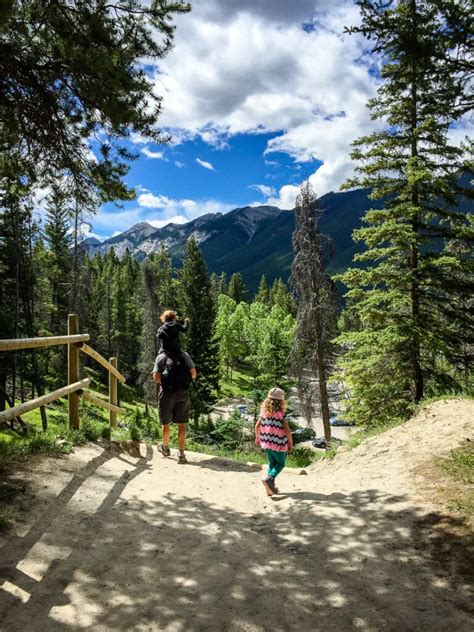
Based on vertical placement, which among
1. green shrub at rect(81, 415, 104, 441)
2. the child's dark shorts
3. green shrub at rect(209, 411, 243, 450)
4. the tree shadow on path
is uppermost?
the child's dark shorts

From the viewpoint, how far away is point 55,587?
3459 millimetres

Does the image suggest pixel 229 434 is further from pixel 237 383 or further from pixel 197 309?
pixel 237 383

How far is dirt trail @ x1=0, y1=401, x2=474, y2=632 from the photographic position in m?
3.25

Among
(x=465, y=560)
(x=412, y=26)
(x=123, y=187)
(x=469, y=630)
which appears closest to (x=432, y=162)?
(x=412, y=26)

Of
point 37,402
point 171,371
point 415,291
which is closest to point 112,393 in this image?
point 171,371

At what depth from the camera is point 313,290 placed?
65.8ft

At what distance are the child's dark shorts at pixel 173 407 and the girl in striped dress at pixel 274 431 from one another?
76.1 inches

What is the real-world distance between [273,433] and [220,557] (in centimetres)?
294

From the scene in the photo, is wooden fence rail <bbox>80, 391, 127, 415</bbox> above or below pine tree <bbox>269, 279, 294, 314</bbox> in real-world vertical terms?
below

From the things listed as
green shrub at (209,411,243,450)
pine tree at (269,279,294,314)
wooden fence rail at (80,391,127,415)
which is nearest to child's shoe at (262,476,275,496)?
wooden fence rail at (80,391,127,415)

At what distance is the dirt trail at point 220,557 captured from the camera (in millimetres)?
3248

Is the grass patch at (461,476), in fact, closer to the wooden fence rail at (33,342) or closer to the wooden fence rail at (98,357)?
the wooden fence rail at (33,342)

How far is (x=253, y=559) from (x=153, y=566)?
96 cm

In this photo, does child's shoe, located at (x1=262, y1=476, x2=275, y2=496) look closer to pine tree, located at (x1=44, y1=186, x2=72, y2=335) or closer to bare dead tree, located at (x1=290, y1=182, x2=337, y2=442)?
bare dead tree, located at (x1=290, y1=182, x2=337, y2=442)
